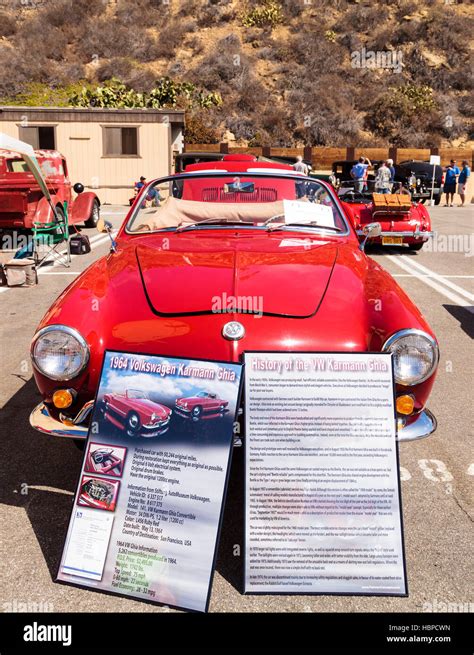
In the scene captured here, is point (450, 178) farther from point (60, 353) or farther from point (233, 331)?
point (60, 353)

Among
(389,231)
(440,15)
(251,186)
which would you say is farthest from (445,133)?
(251,186)

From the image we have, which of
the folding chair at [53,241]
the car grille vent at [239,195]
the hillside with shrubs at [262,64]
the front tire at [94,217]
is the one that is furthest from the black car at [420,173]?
the car grille vent at [239,195]

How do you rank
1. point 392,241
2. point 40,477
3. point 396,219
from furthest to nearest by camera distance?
point 396,219 → point 392,241 → point 40,477

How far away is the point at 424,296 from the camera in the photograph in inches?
322

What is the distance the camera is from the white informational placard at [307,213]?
14.5ft

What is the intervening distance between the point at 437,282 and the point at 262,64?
38212 mm

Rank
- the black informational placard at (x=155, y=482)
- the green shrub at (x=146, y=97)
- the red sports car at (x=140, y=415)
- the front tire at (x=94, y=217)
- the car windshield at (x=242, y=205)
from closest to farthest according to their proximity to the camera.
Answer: the black informational placard at (x=155, y=482) < the red sports car at (x=140, y=415) < the car windshield at (x=242, y=205) < the front tire at (x=94, y=217) < the green shrub at (x=146, y=97)

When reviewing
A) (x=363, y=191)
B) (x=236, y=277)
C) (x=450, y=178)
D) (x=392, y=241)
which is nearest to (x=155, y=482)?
(x=236, y=277)

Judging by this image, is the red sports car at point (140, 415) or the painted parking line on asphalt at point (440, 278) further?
the painted parking line on asphalt at point (440, 278)

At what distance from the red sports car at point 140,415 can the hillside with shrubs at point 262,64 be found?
30.8 m

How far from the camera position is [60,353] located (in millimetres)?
3010

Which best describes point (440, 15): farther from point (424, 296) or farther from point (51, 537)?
point (51, 537)

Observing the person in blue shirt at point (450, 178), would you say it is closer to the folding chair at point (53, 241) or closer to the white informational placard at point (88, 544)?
the folding chair at point (53, 241)

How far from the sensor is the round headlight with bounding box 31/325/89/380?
3.00m
